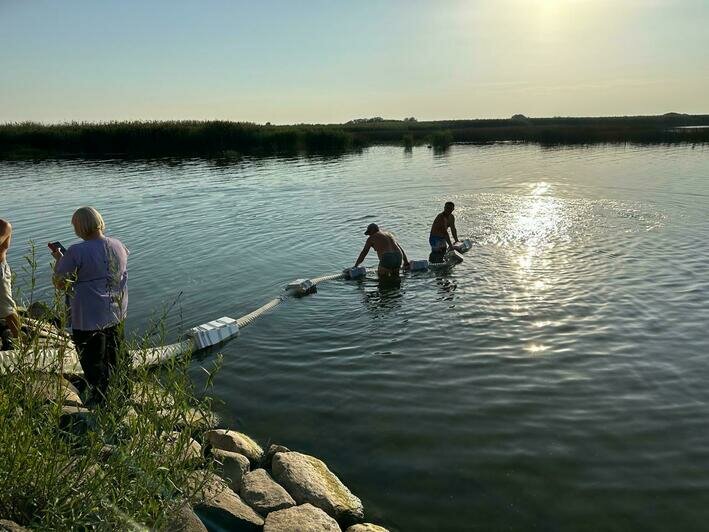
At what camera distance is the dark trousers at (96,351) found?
5852mm

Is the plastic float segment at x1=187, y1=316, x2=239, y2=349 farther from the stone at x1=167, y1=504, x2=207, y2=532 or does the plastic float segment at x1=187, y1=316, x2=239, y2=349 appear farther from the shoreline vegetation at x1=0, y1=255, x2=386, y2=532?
the stone at x1=167, y1=504, x2=207, y2=532

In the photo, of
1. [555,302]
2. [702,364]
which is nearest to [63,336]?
[702,364]

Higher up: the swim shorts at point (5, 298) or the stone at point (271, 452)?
the swim shorts at point (5, 298)

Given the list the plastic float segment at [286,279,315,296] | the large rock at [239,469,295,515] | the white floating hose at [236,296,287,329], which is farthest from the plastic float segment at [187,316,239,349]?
the large rock at [239,469,295,515]

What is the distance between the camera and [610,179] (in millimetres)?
30922

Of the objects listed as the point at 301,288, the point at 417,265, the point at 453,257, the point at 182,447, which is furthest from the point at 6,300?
the point at 453,257

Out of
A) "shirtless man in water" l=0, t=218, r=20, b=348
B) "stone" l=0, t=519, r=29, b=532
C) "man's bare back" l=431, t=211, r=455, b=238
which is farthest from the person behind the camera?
"man's bare back" l=431, t=211, r=455, b=238

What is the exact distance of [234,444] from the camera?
6.10 meters

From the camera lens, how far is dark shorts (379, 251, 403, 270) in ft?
43.8

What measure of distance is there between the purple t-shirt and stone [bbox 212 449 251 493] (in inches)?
73.1

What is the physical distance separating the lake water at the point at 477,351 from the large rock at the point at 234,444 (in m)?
0.59

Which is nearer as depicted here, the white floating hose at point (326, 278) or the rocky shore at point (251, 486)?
the rocky shore at point (251, 486)

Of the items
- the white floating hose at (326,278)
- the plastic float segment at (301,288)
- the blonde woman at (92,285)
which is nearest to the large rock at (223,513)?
the blonde woman at (92,285)

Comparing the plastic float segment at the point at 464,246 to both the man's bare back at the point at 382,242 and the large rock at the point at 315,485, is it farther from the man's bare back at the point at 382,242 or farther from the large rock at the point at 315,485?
the large rock at the point at 315,485
